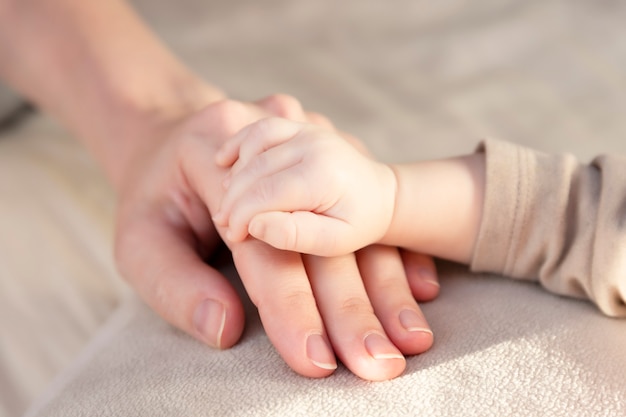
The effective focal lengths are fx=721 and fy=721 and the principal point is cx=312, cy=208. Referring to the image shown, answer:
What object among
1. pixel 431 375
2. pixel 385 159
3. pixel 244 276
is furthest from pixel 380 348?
pixel 385 159

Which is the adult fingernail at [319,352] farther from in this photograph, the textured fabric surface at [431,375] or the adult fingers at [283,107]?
the adult fingers at [283,107]

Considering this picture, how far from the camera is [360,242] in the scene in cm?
64

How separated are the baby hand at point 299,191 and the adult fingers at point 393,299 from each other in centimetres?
5

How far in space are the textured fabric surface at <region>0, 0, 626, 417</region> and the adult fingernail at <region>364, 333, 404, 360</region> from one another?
0.07ft

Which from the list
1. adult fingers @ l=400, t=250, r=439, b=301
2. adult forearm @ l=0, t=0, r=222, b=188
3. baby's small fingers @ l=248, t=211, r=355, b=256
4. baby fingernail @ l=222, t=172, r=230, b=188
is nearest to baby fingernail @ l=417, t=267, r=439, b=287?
adult fingers @ l=400, t=250, r=439, b=301

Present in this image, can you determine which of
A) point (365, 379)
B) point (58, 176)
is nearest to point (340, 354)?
point (365, 379)

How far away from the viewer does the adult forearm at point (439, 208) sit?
0.69m

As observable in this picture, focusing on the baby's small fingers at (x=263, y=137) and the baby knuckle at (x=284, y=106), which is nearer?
the baby's small fingers at (x=263, y=137)

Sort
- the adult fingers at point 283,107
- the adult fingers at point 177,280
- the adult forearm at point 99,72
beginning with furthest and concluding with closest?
the adult forearm at point 99,72, the adult fingers at point 283,107, the adult fingers at point 177,280

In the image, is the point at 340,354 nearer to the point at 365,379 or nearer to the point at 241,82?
the point at 365,379

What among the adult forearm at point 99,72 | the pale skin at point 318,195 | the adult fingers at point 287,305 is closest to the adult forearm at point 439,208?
the pale skin at point 318,195

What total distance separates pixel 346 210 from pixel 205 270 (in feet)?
0.51

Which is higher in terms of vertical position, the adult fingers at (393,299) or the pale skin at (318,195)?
the pale skin at (318,195)

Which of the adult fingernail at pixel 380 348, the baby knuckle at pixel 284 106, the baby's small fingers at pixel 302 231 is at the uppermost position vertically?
the baby knuckle at pixel 284 106
